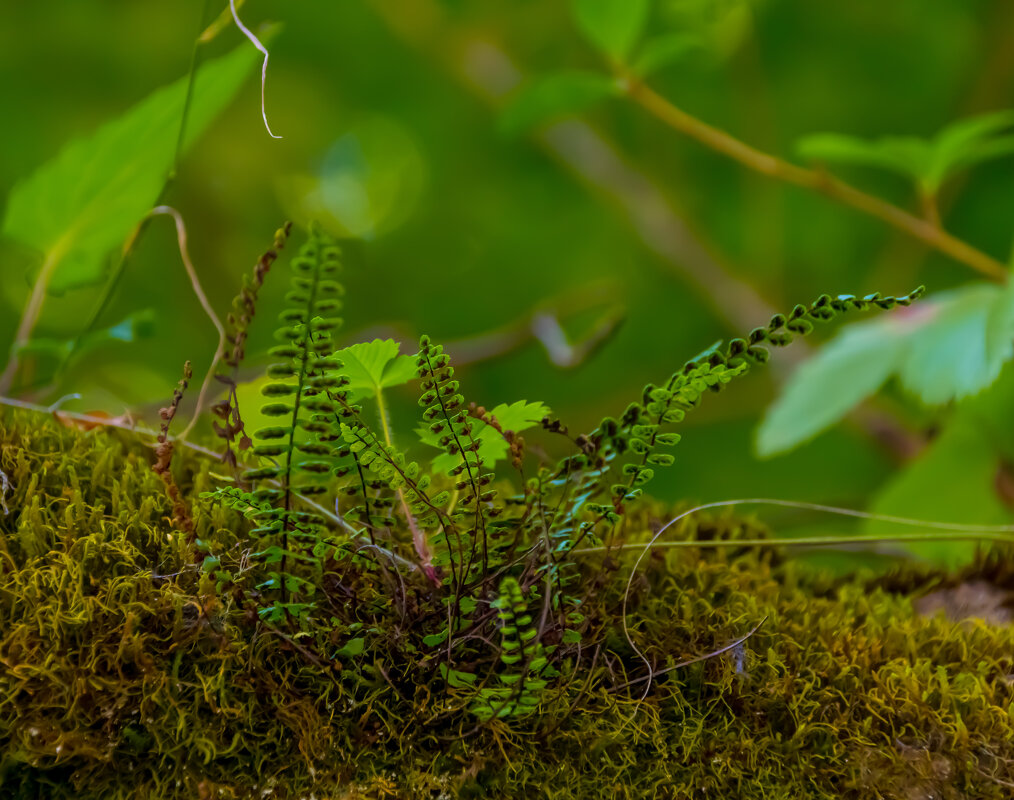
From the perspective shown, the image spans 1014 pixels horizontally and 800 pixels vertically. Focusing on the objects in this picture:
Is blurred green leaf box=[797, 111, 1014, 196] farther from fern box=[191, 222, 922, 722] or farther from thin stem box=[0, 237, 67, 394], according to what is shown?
thin stem box=[0, 237, 67, 394]

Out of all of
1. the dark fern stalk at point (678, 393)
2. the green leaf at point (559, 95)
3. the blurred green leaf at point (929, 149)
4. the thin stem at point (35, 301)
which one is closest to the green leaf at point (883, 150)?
the blurred green leaf at point (929, 149)

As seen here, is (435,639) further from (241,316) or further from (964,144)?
(964,144)

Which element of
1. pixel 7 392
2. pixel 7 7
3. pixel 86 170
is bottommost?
pixel 7 392

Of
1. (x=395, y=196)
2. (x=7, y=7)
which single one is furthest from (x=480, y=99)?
(x=7, y=7)

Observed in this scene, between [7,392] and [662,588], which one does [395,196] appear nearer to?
[7,392]

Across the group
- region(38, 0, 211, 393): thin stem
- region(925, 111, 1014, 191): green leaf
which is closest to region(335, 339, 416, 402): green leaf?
region(38, 0, 211, 393): thin stem

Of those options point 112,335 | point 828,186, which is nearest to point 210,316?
point 112,335

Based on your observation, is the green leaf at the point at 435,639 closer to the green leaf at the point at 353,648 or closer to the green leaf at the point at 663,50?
the green leaf at the point at 353,648
